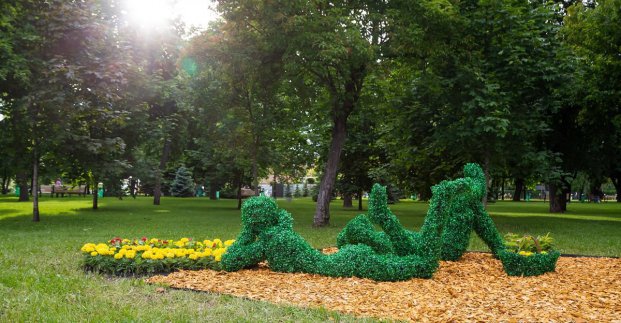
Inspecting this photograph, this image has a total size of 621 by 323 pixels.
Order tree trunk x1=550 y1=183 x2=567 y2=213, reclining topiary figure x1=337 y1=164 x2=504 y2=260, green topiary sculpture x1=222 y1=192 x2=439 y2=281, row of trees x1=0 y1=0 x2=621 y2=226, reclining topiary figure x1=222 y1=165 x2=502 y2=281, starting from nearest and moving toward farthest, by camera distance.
A: green topiary sculpture x1=222 y1=192 x2=439 y2=281, reclining topiary figure x1=222 y1=165 x2=502 y2=281, reclining topiary figure x1=337 y1=164 x2=504 y2=260, row of trees x1=0 y1=0 x2=621 y2=226, tree trunk x1=550 y1=183 x2=567 y2=213

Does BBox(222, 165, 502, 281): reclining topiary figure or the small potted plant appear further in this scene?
the small potted plant

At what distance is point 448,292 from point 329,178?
11.7m

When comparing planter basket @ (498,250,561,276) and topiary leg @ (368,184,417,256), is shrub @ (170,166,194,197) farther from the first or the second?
planter basket @ (498,250,561,276)

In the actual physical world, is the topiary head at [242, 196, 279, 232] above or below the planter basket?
above

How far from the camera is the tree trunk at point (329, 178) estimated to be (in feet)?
58.8

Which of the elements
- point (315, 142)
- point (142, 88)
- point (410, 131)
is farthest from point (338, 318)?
point (315, 142)

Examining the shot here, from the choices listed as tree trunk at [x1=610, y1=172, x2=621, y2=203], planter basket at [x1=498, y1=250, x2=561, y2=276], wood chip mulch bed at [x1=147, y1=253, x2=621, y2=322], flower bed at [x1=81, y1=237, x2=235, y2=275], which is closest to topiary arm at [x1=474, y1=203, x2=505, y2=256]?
wood chip mulch bed at [x1=147, y1=253, x2=621, y2=322]

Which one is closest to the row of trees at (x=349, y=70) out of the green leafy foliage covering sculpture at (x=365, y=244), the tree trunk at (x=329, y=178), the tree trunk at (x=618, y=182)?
the tree trunk at (x=329, y=178)

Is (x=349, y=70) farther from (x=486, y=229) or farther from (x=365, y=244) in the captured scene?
(x=365, y=244)

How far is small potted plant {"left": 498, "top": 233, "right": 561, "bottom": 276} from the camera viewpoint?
8023mm

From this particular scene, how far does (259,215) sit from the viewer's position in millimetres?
8047

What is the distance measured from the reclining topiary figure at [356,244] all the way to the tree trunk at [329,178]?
9585mm

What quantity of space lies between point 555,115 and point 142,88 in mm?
18441

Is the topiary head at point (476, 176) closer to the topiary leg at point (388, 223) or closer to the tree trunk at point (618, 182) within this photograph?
the topiary leg at point (388, 223)
